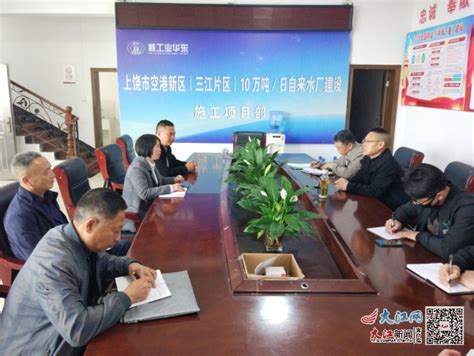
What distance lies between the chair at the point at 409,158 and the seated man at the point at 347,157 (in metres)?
0.53

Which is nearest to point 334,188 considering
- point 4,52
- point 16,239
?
point 16,239

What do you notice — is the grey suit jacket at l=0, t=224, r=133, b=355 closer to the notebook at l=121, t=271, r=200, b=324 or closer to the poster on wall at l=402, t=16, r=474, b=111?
the notebook at l=121, t=271, r=200, b=324

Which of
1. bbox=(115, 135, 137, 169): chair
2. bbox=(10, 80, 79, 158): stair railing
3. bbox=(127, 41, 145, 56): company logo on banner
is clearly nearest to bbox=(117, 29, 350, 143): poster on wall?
bbox=(127, 41, 145, 56): company logo on banner

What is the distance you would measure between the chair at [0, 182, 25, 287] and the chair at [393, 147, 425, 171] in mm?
2987

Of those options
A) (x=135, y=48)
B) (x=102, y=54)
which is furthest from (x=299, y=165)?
(x=102, y=54)

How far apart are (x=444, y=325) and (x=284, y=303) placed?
0.47 m

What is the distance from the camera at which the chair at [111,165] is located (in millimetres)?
3062

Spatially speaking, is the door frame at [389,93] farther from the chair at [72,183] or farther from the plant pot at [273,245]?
the plant pot at [273,245]

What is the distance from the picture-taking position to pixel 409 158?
341cm

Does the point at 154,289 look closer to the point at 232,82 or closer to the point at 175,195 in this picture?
the point at 175,195

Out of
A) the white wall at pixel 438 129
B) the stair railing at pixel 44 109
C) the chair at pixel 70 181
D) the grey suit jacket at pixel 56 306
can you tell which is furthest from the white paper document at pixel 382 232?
the stair railing at pixel 44 109

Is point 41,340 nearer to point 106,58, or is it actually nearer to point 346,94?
point 346,94

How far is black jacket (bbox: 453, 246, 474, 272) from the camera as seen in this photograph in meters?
1.36

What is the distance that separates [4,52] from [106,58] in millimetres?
1934
